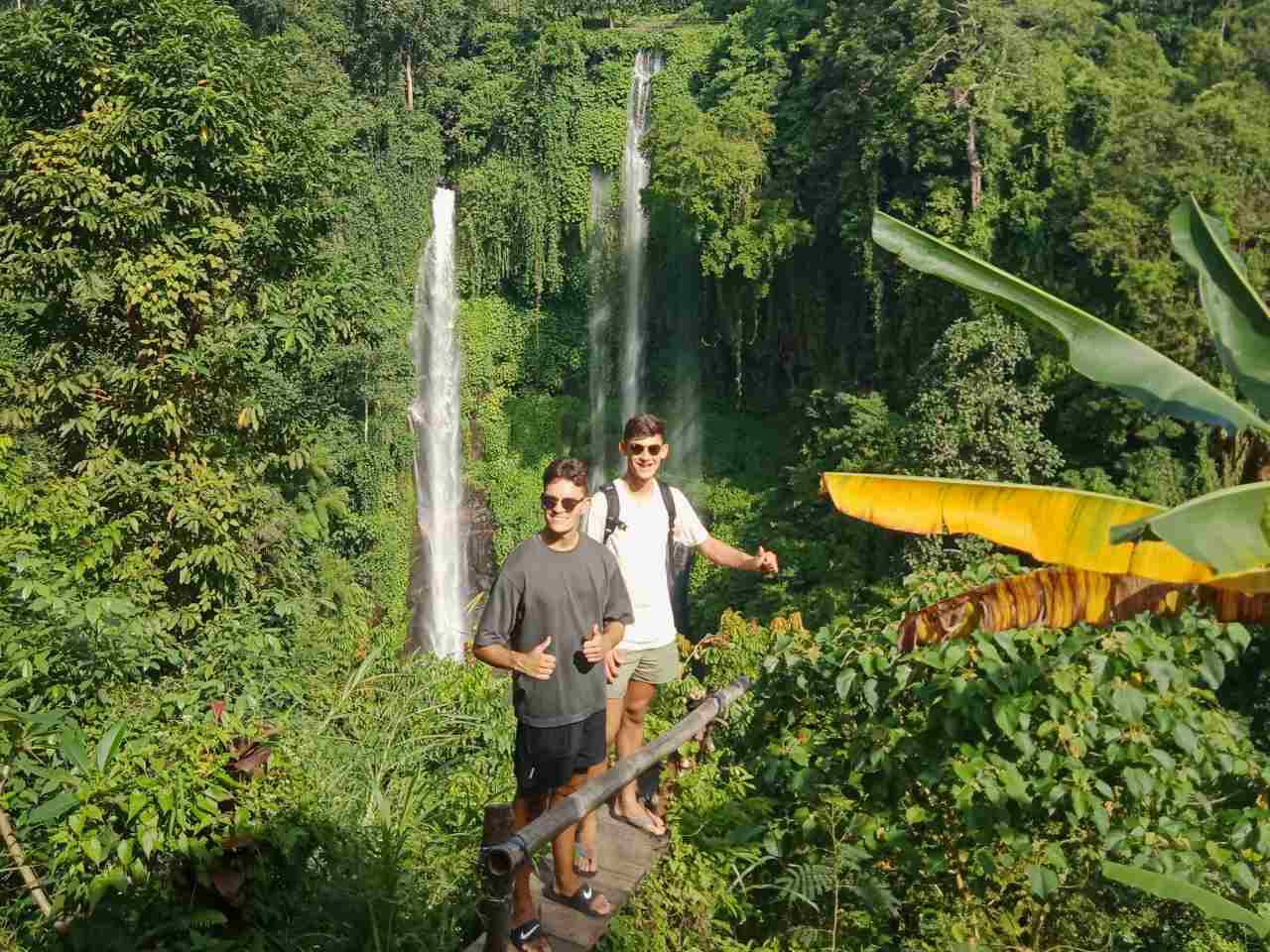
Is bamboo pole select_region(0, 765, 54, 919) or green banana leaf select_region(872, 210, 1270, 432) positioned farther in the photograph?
bamboo pole select_region(0, 765, 54, 919)

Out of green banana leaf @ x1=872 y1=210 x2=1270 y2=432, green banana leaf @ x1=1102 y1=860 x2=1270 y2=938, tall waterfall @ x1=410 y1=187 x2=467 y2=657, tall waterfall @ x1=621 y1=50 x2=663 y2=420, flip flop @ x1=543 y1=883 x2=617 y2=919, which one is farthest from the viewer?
tall waterfall @ x1=621 y1=50 x2=663 y2=420

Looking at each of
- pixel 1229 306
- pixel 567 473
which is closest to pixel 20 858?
pixel 567 473

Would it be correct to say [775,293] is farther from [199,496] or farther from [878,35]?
[199,496]

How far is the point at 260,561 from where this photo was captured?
296 inches

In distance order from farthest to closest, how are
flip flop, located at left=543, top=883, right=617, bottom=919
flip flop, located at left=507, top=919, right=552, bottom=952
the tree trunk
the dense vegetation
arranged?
the tree trunk
flip flop, located at left=543, top=883, right=617, bottom=919
flip flop, located at left=507, top=919, right=552, bottom=952
the dense vegetation

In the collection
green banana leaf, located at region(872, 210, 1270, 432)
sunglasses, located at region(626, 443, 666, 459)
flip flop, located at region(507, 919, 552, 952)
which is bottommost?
flip flop, located at region(507, 919, 552, 952)

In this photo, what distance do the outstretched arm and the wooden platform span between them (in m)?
0.91

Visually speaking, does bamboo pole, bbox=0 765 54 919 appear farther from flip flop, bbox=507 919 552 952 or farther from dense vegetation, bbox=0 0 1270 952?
flip flop, bbox=507 919 552 952

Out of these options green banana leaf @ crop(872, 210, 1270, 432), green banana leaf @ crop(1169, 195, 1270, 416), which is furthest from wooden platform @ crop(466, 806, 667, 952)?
green banana leaf @ crop(1169, 195, 1270, 416)

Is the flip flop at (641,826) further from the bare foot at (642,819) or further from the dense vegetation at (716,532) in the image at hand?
the dense vegetation at (716,532)

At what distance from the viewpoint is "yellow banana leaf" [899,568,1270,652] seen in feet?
7.41

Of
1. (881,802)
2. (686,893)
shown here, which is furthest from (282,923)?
(881,802)

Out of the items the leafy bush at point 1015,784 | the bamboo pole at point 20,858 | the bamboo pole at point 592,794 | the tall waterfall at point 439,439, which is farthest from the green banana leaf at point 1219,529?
the tall waterfall at point 439,439

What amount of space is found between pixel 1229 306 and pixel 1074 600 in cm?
71
